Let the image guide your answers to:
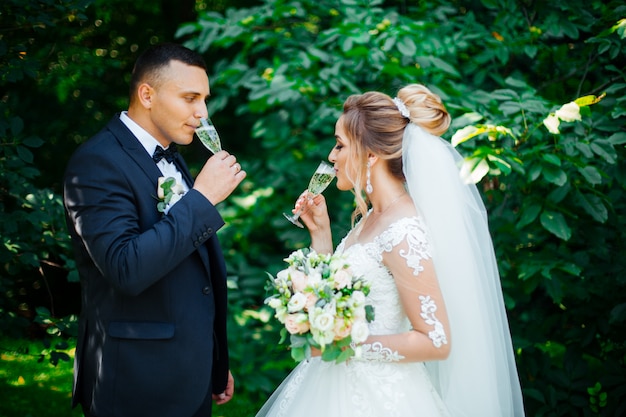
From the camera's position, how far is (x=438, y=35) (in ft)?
12.8

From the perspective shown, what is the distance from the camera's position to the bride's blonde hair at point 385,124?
2.53 m

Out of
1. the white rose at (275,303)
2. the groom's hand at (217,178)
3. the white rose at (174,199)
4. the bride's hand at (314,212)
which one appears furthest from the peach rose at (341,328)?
the bride's hand at (314,212)

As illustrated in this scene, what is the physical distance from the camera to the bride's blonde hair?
99.7 inches

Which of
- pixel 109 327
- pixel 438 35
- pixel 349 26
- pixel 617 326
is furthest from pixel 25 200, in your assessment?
pixel 617 326

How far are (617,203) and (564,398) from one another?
1223 mm

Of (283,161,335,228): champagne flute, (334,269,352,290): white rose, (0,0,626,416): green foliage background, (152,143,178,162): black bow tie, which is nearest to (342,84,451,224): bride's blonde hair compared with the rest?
(283,161,335,228): champagne flute

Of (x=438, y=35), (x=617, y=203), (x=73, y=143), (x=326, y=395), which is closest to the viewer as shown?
(x=326, y=395)

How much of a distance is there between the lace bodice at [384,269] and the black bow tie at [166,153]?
85 centimetres

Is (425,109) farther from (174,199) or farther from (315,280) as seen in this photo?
(174,199)

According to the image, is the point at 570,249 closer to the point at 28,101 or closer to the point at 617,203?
the point at 617,203

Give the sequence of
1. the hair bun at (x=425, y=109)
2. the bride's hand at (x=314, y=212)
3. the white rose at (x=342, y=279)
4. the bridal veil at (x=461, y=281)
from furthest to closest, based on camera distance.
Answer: the bride's hand at (x=314, y=212) < the hair bun at (x=425, y=109) < the bridal veil at (x=461, y=281) < the white rose at (x=342, y=279)

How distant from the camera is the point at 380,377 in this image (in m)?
2.39

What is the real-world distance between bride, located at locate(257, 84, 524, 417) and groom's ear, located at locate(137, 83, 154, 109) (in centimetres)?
80

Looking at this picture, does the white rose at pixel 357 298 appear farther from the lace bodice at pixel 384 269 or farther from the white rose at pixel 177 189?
the white rose at pixel 177 189
